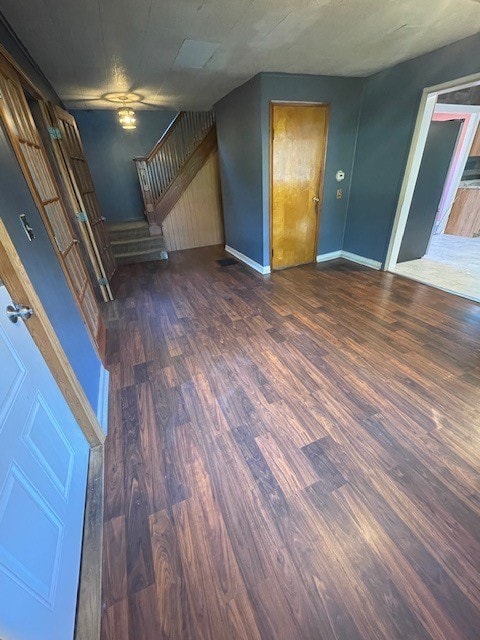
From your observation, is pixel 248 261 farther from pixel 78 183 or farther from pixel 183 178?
pixel 78 183

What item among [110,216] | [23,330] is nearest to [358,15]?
[23,330]

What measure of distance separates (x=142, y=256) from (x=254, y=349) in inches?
134

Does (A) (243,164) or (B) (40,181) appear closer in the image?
(B) (40,181)

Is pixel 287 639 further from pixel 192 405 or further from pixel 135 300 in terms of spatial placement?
pixel 135 300

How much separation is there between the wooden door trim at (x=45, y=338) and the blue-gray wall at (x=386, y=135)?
3.92 meters

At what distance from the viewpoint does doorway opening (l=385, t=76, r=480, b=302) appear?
304cm

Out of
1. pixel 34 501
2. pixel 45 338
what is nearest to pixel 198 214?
pixel 45 338

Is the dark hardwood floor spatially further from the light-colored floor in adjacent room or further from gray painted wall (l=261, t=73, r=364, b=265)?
gray painted wall (l=261, t=73, r=364, b=265)

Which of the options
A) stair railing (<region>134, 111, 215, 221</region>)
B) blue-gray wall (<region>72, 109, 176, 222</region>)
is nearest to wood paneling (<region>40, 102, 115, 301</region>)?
stair railing (<region>134, 111, 215, 221</region>)

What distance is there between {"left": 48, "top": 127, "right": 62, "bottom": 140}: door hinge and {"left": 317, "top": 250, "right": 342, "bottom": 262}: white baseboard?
361 centimetres

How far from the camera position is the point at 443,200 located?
493cm

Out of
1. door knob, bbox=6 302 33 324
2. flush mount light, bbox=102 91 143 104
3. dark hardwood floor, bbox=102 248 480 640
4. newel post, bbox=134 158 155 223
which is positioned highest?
flush mount light, bbox=102 91 143 104

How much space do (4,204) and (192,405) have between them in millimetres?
1468

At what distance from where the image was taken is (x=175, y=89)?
3.36 meters
